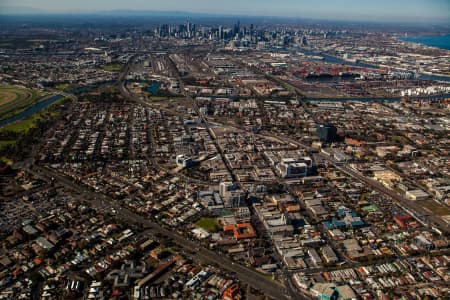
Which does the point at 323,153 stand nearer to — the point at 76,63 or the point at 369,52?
the point at 76,63

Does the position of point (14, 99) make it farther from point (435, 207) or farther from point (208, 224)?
point (435, 207)

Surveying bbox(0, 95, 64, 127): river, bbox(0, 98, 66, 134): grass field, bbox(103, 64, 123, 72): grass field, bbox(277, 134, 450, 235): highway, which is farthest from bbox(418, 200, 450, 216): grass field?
bbox(103, 64, 123, 72): grass field

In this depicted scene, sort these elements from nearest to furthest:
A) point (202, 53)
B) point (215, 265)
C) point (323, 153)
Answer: point (215, 265), point (323, 153), point (202, 53)

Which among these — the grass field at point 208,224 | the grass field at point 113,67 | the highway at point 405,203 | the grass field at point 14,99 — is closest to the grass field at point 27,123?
the grass field at point 14,99

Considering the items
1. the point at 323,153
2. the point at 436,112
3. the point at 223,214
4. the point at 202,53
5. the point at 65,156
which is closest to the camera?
the point at 223,214

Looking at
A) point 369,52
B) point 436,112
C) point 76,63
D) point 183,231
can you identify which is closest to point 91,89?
point 76,63

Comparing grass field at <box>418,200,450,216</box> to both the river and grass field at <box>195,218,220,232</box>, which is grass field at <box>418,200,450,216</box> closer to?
grass field at <box>195,218,220,232</box>

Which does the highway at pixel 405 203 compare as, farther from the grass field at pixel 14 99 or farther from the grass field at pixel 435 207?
the grass field at pixel 14 99
